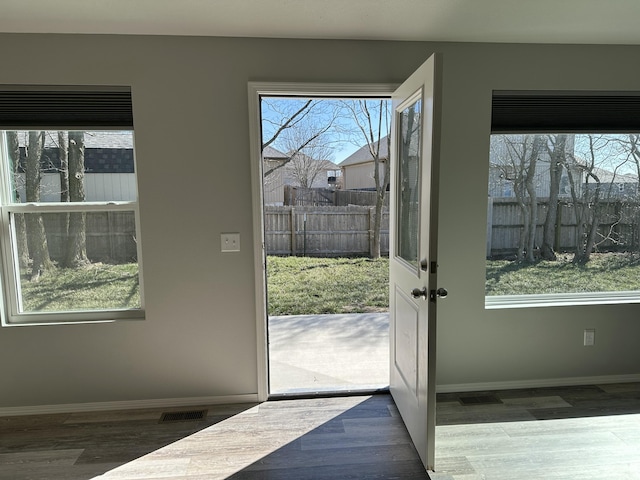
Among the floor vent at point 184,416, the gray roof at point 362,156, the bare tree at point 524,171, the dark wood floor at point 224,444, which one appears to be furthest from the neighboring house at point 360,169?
the floor vent at point 184,416

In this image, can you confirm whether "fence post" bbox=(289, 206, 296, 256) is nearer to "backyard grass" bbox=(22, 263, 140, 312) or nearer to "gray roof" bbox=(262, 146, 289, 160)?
"gray roof" bbox=(262, 146, 289, 160)

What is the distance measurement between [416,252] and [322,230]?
4.70 m

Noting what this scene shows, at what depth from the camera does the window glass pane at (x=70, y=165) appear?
2.38m

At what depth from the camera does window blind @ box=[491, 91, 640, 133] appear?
253cm

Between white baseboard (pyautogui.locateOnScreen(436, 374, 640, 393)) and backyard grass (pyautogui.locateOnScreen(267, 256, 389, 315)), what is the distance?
2.32 m

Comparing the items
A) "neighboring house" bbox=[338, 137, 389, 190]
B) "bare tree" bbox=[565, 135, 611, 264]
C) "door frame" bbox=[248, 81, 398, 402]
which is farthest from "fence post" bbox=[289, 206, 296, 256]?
"bare tree" bbox=[565, 135, 611, 264]

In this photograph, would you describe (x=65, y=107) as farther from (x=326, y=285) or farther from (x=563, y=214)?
(x=326, y=285)

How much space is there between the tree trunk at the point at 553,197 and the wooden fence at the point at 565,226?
0.10ft

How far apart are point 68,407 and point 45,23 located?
7.45ft

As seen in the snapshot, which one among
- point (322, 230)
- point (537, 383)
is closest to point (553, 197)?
point (537, 383)

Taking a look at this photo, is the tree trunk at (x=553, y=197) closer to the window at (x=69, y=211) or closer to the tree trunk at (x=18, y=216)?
the window at (x=69, y=211)

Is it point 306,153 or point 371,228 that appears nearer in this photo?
point 306,153

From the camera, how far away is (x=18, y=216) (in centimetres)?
240

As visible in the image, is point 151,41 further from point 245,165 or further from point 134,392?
point 134,392
